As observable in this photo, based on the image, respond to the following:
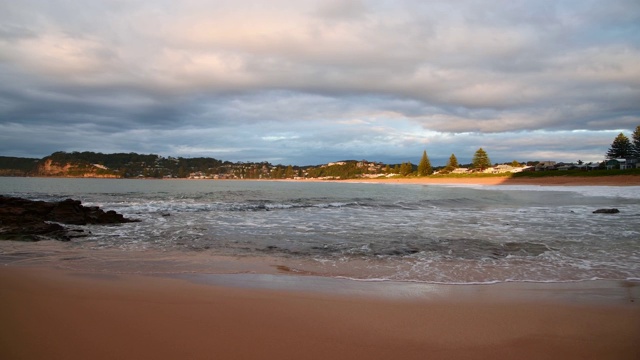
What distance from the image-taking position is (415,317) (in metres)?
4.10

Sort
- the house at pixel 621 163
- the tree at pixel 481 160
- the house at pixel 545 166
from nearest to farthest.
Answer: the house at pixel 621 163, the house at pixel 545 166, the tree at pixel 481 160

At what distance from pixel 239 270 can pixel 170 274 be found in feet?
3.73

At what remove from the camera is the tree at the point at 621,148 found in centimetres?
7875

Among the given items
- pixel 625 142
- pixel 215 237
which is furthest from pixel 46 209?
pixel 625 142

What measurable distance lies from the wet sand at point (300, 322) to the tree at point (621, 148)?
96664 millimetres

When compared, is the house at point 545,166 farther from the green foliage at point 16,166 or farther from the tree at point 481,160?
the green foliage at point 16,166

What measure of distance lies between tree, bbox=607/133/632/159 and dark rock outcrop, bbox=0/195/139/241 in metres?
98.5

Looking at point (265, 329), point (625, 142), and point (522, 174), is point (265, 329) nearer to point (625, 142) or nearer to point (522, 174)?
point (522, 174)

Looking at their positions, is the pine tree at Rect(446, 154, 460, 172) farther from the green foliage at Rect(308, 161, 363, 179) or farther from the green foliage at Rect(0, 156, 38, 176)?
the green foliage at Rect(0, 156, 38, 176)

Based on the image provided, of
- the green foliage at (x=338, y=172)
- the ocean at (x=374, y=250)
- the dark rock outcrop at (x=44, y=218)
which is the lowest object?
the ocean at (x=374, y=250)

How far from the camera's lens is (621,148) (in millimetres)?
79562

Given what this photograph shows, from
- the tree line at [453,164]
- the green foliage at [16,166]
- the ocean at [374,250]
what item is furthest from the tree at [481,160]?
the green foliage at [16,166]

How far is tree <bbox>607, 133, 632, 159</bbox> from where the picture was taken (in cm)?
7875

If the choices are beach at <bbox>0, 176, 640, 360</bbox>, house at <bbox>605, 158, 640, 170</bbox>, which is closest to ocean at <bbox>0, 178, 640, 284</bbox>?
beach at <bbox>0, 176, 640, 360</bbox>
